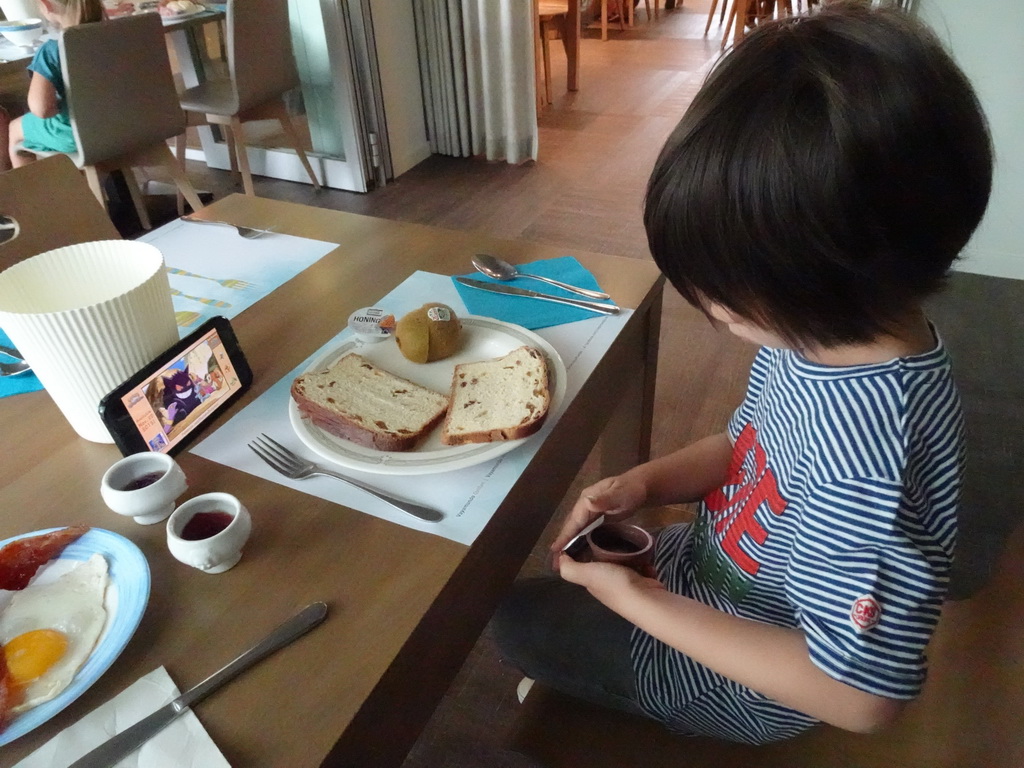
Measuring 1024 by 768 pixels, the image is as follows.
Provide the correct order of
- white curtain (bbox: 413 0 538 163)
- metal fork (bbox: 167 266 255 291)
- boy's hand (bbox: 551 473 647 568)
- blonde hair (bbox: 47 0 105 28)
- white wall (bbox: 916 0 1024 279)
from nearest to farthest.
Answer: boy's hand (bbox: 551 473 647 568) → metal fork (bbox: 167 266 255 291) → white wall (bbox: 916 0 1024 279) → blonde hair (bbox: 47 0 105 28) → white curtain (bbox: 413 0 538 163)

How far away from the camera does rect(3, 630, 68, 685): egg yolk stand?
0.53 meters

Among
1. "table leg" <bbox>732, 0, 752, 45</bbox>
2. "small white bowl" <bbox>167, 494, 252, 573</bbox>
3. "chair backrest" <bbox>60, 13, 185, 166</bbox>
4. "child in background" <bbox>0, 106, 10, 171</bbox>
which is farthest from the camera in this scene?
"table leg" <bbox>732, 0, 752, 45</bbox>

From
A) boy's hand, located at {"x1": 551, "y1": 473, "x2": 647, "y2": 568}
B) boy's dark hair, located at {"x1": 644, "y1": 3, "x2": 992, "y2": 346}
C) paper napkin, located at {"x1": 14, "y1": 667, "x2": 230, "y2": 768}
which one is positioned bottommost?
boy's hand, located at {"x1": 551, "y1": 473, "x2": 647, "y2": 568}

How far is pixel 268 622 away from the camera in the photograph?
57cm

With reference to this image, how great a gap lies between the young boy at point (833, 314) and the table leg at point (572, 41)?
3.94m

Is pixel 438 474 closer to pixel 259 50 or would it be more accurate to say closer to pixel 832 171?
pixel 832 171

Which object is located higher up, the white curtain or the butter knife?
the butter knife

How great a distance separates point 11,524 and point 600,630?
0.62 metres

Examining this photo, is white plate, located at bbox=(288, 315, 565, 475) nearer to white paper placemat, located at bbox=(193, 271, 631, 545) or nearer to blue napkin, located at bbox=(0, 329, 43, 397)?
white paper placemat, located at bbox=(193, 271, 631, 545)

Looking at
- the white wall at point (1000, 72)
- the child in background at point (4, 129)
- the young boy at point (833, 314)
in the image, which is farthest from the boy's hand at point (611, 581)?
the child in background at point (4, 129)

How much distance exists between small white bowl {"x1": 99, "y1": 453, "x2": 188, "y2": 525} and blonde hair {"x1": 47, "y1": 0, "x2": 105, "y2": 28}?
2.42 metres

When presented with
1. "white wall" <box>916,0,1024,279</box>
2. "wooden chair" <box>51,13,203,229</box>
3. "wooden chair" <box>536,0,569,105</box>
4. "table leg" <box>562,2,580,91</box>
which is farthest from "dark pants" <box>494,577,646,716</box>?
"table leg" <box>562,2,580,91</box>

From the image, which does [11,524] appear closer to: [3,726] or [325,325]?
[3,726]

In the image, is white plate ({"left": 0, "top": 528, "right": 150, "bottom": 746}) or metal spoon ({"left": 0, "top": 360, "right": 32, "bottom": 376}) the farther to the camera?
metal spoon ({"left": 0, "top": 360, "right": 32, "bottom": 376})
